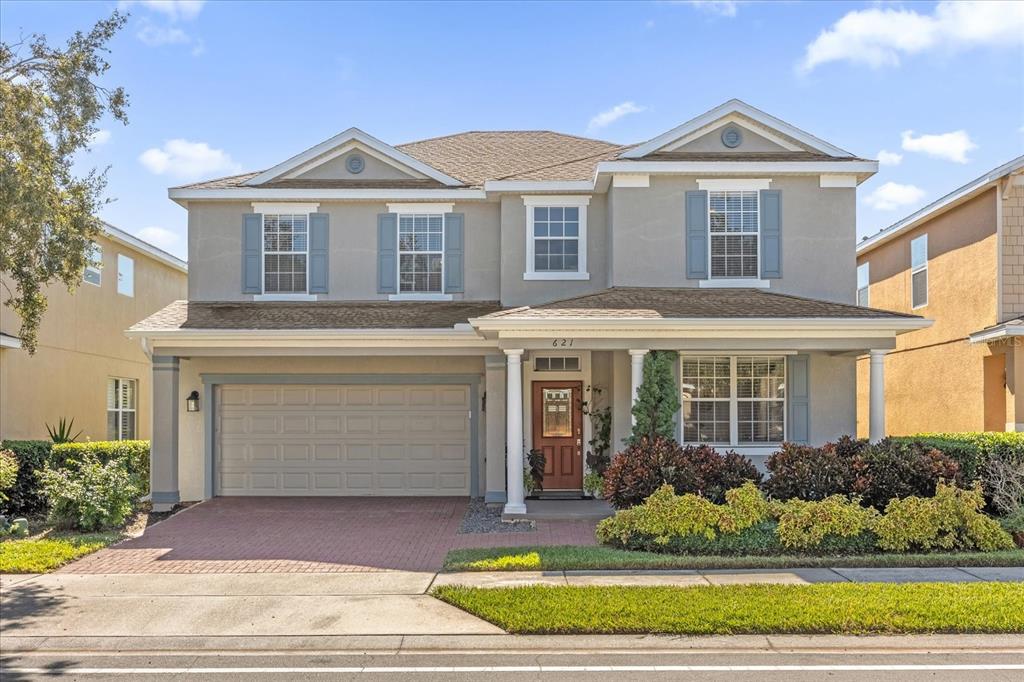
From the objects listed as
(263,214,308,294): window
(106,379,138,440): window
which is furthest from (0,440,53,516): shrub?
(106,379,138,440): window

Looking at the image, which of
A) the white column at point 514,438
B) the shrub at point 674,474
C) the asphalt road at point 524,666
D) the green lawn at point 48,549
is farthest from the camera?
the white column at point 514,438

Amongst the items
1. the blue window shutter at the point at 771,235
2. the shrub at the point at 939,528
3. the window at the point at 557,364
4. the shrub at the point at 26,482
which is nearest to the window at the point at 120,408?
the shrub at the point at 26,482

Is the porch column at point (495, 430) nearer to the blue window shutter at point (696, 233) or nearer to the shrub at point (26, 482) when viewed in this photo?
the blue window shutter at point (696, 233)

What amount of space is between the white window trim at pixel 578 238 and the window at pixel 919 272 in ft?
28.5

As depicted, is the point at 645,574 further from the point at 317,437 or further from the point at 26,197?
the point at 26,197

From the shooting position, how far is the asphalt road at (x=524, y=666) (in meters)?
6.59

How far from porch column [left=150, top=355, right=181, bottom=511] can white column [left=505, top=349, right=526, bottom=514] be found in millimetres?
6225

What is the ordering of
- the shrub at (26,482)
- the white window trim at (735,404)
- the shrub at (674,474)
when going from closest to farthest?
1. the shrub at (674,474)
2. the shrub at (26,482)
3. the white window trim at (735,404)

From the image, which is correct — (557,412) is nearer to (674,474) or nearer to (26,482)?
(674,474)

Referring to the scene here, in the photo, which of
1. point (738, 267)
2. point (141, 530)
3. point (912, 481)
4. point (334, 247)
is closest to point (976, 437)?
point (912, 481)

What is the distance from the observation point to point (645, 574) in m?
9.78

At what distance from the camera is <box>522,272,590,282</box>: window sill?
16.2 metres

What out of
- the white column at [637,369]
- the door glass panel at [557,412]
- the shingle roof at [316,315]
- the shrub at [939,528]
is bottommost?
the shrub at [939,528]

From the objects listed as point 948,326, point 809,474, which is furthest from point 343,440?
point 948,326
